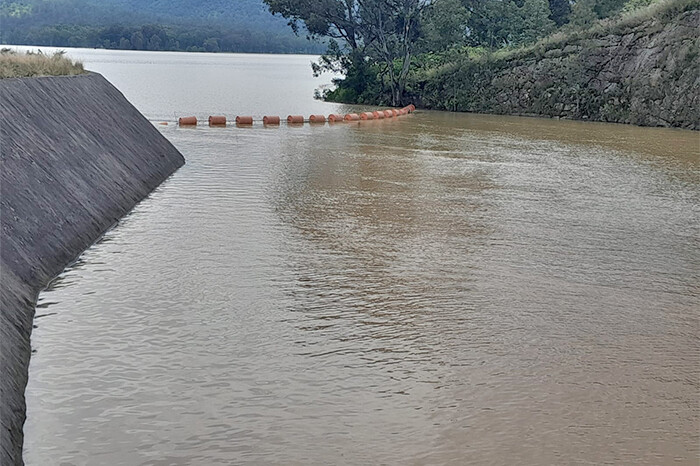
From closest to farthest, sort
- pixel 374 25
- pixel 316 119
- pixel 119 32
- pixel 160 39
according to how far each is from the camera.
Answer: pixel 316 119, pixel 374 25, pixel 119 32, pixel 160 39

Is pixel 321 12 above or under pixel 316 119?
above

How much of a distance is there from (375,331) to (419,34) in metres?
38.2

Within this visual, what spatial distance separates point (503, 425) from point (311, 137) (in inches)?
836

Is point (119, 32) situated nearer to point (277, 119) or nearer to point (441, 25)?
point (441, 25)

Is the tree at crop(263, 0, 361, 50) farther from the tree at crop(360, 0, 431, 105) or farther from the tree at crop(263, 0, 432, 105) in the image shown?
the tree at crop(360, 0, 431, 105)

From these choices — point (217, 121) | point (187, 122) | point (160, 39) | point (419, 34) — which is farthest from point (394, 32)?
point (160, 39)

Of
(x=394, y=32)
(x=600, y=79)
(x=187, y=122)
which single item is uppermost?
A: (x=394, y=32)

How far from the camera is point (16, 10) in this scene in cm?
15075

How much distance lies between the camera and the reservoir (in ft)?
19.6

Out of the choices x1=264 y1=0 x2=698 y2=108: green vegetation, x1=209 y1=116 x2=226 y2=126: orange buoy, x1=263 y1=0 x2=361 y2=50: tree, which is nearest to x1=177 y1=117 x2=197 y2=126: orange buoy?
x1=209 y1=116 x2=226 y2=126: orange buoy

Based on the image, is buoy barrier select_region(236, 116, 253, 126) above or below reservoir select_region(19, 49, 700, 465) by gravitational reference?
above

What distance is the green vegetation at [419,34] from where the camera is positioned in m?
43.1

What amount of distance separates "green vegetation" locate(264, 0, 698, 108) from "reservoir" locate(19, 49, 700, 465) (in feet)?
91.0

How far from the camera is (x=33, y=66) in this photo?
50.2ft
